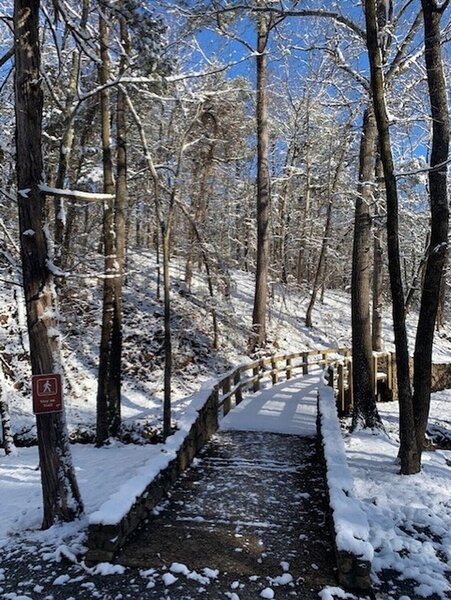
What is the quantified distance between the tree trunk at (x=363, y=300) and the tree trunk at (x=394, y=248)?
8.66 feet

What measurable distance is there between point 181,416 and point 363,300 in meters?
4.57

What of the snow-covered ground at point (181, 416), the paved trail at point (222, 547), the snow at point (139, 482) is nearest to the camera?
the paved trail at point (222, 547)

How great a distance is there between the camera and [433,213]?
760 centimetres

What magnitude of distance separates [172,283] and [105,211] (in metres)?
11.0

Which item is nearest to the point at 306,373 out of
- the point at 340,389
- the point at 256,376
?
the point at 340,389

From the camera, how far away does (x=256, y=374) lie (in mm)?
14023

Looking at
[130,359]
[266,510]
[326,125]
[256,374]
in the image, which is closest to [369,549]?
[266,510]

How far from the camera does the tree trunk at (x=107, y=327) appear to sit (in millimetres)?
10242

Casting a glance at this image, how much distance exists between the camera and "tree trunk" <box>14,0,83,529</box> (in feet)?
16.7

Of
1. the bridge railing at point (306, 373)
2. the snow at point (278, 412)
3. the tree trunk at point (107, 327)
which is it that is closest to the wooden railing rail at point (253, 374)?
the bridge railing at point (306, 373)

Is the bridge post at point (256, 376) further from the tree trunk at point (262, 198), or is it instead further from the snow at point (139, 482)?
the snow at point (139, 482)

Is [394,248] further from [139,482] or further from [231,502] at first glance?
[139,482]

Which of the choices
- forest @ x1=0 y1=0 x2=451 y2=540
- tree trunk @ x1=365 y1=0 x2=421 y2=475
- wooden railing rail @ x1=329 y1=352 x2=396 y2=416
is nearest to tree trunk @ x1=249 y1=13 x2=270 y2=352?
forest @ x1=0 y1=0 x2=451 y2=540

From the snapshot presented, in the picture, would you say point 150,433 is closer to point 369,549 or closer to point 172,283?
point 369,549
